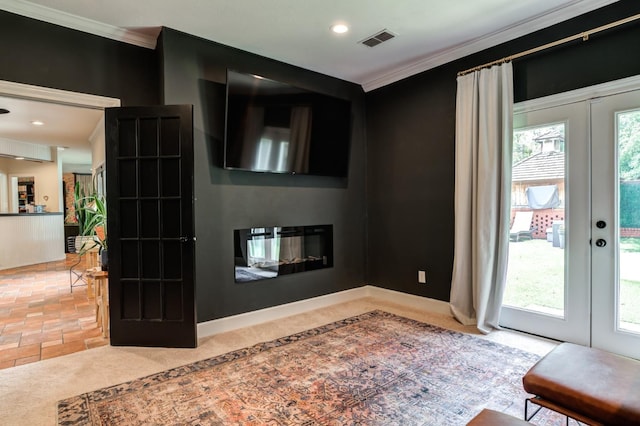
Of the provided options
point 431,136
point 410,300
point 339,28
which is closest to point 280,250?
point 410,300

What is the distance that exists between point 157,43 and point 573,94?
144 inches

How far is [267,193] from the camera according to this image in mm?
3805

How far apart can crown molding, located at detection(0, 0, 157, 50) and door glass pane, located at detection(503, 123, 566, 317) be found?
3.57 metres

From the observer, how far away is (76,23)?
2.87 m

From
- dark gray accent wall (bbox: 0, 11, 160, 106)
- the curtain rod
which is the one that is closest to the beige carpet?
dark gray accent wall (bbox: 0, 11, 160, 106)

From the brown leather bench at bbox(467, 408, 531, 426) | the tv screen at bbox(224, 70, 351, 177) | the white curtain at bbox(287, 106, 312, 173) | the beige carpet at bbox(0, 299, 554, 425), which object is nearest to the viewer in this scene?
the brown leather bench at bbox(467, 408, 531, 426)

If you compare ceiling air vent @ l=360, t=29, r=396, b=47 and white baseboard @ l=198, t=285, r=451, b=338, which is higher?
ceiling air vent @ l=360, t=29, r=396, b=47

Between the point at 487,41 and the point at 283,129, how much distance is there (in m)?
2.15

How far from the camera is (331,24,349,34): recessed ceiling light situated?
9.98ft

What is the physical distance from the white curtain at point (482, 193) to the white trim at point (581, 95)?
0.55ft

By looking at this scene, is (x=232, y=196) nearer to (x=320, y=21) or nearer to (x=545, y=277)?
(x=320, y=21)

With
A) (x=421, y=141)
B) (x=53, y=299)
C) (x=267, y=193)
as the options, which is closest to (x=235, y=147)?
(x=267, y=193)

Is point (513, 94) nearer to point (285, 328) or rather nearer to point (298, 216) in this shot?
point (298, 216)

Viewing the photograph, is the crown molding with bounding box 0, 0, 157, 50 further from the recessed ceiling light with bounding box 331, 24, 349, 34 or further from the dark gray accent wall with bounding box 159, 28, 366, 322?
the recessed ceiling light with bounding box 331, 24, 349, 34
